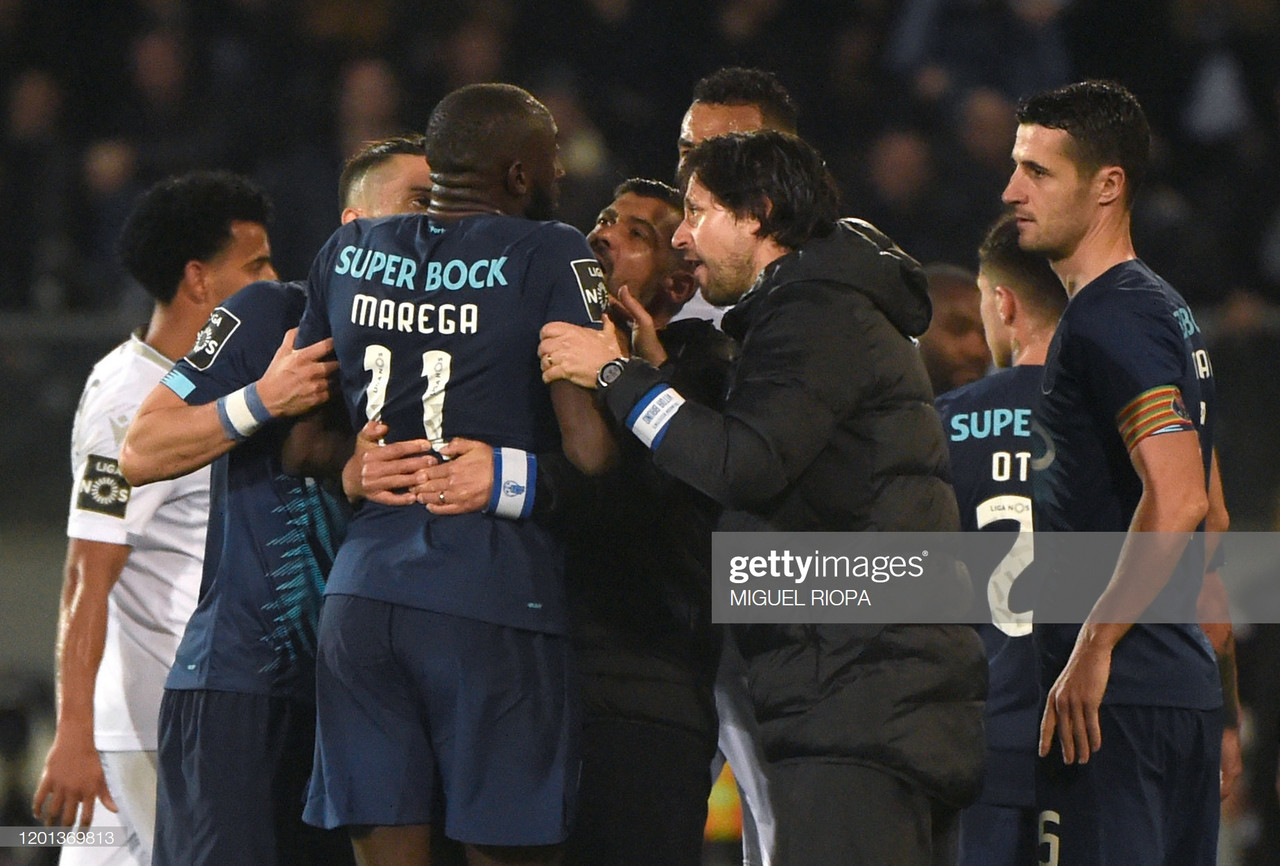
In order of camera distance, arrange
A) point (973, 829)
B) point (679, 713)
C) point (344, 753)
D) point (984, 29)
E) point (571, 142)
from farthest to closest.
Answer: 1. point (984, 29)
2. point (571, 142)
3. point (973, 829)
4. point (679, 713)
5. point (344, 753)

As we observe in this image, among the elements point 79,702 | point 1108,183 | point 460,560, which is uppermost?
point 1108,183

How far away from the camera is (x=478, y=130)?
3.41 m

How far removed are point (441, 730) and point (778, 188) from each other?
1.30 metres

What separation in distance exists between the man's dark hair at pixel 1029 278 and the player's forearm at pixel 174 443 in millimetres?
2184

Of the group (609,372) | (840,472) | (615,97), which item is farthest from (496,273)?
(615,97)

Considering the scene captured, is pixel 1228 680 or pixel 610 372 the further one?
pixel 1228 680

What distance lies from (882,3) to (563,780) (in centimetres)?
777

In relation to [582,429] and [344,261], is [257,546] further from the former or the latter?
Answer: [582,429]

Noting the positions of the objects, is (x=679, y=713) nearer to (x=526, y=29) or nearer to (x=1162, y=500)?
(x=1162, y=500)

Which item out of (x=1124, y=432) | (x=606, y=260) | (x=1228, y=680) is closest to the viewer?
(x=1124, y=432)

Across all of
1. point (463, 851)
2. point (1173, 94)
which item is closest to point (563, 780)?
point (463, 851)

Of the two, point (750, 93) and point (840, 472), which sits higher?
point (750, 93)

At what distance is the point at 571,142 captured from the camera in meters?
8.94

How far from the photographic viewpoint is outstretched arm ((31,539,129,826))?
4.34 m
